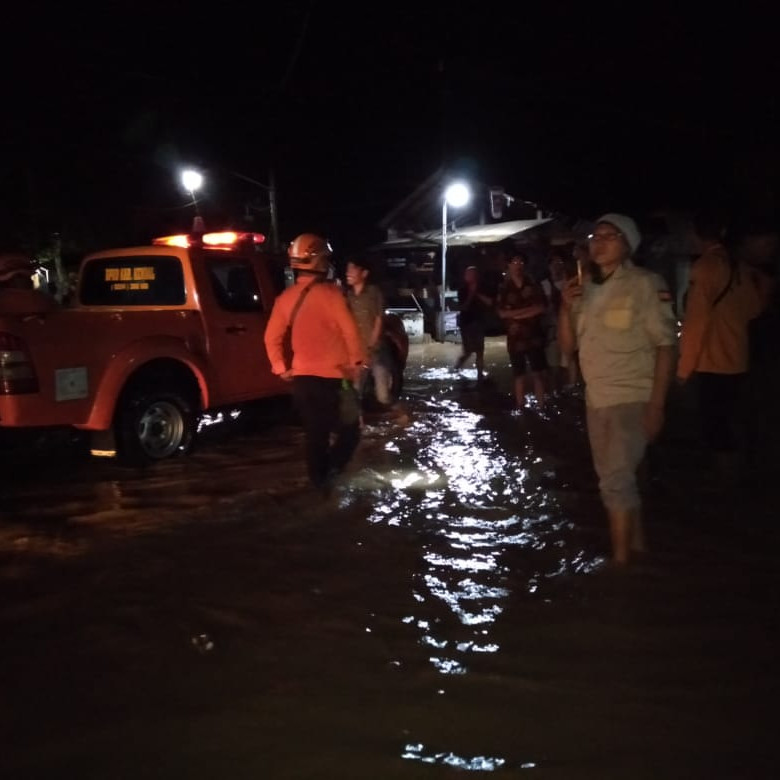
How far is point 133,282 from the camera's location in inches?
349

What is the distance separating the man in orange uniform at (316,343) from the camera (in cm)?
645

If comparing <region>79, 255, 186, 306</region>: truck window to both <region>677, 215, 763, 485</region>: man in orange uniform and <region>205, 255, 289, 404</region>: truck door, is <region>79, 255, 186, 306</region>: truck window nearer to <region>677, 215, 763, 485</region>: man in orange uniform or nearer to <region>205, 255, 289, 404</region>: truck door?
<region>205, 255, 289, 404</region>: truck door

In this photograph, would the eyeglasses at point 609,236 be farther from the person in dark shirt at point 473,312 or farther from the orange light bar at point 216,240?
the person in dark shirt at point 473,312

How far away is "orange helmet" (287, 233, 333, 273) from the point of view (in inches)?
257

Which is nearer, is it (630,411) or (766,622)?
(766,622)

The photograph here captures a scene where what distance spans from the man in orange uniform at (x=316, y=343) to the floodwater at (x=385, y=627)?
0.64m

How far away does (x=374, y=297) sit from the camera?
919cm

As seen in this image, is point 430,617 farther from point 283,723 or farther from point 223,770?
point 223,770

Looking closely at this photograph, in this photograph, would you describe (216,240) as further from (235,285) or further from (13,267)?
(13,267)

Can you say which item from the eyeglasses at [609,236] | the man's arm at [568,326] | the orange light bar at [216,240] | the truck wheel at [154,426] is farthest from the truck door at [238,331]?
the eyeglasses at [609,236]

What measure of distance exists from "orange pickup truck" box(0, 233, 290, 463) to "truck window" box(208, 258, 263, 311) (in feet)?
0.04

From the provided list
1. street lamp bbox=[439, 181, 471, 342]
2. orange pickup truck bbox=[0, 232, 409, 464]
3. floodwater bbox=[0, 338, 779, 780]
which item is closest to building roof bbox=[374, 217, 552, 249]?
→ street lamp bbox=[439, 181, 471, 342]

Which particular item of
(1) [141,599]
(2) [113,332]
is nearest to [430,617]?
(1) [141,599]

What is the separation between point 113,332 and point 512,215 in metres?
19.2
